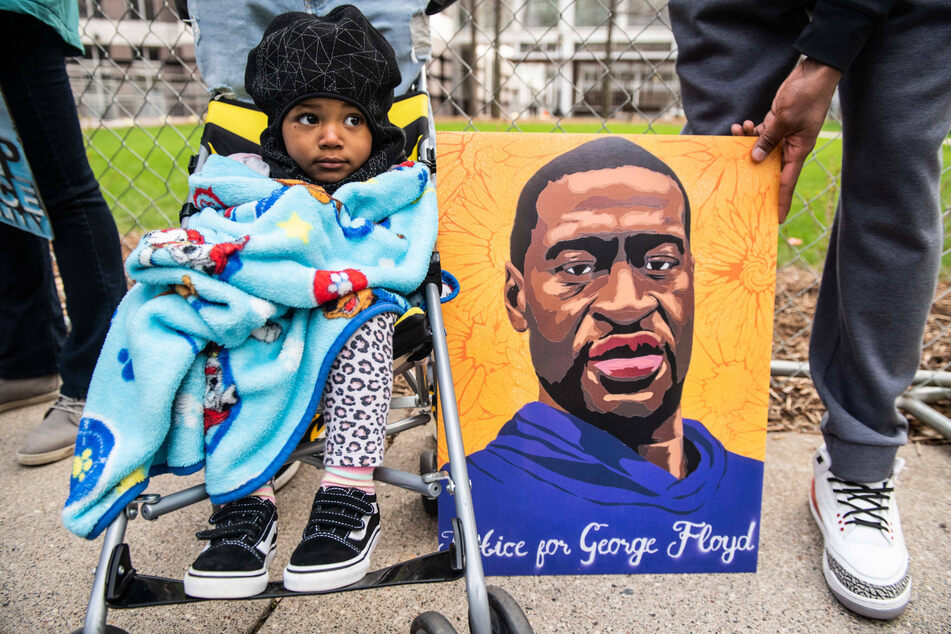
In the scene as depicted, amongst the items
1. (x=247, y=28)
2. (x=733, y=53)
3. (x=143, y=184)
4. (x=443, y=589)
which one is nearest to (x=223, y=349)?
(x=443, y=589)

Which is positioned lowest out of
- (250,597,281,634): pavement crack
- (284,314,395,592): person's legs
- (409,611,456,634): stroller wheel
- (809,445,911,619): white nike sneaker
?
(250,597,281,634): pavement crack

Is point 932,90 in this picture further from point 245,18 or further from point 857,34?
point 245,18

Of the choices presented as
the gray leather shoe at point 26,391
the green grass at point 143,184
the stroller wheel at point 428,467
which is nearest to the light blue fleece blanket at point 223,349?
the stroller wheel at point 428,467

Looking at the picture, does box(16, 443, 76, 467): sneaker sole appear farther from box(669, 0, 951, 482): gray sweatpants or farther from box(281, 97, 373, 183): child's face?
box(669, 0, 951, 482): gray sweatpants

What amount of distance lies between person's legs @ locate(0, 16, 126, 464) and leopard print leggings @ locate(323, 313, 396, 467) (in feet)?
4.23

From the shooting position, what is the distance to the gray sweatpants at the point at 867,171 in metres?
1.33

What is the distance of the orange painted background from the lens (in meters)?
1.55

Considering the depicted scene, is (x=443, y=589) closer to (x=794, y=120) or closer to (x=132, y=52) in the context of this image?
(x=794, y=120)

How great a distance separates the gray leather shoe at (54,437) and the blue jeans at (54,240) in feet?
0.17

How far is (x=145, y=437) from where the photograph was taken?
1.07 metres

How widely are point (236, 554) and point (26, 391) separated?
71.1 inches

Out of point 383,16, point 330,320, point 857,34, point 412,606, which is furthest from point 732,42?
point 412,606

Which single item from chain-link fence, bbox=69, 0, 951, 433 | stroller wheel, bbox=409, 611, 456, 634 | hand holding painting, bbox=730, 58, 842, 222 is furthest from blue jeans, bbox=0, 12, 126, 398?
hand holding painting, bbox=730, 58, 842, 222

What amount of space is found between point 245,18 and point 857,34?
1.53 metres
